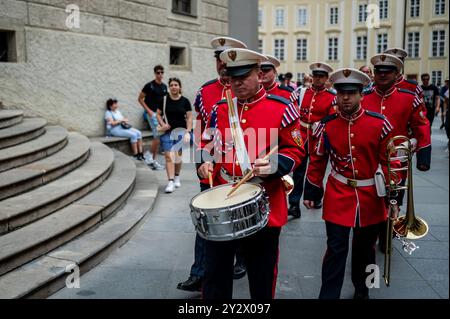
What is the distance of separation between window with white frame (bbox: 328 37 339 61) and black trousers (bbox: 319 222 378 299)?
49793 mm

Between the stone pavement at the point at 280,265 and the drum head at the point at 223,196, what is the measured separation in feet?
4.72

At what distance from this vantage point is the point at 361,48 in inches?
1950

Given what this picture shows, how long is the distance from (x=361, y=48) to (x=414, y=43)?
5641mm

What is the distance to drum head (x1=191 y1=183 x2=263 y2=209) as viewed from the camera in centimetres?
285

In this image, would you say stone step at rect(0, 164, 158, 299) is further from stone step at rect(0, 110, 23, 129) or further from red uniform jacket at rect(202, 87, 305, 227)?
stone step at rect(0, 110, 23, 129)

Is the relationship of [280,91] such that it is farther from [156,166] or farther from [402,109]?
[156,166]

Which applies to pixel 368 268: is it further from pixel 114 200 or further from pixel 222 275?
pixel 114 200

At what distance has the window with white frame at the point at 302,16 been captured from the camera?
5250 centimetres

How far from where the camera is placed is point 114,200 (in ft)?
20.0

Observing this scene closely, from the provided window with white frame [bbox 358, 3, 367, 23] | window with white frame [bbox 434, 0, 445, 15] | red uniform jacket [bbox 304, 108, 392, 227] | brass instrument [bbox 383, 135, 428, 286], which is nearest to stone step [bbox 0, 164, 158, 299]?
red uniform jacket [bbox 304, 108, 392, 227]

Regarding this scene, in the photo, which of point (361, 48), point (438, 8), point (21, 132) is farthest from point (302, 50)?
point (21, 132)

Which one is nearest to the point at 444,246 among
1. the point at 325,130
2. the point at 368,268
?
the point at 368,268

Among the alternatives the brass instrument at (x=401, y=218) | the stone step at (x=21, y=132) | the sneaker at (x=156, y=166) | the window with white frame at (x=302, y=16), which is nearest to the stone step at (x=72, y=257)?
the stone step at (x=21, y=132)

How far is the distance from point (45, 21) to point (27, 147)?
359cm
